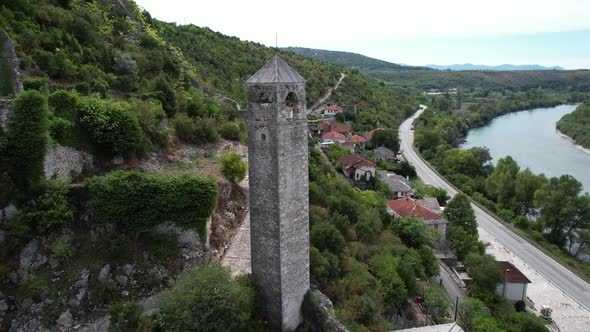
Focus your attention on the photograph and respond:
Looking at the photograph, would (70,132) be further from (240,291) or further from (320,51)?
(320,51)

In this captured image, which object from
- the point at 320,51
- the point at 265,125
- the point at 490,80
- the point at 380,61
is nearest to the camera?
the point at 265,125

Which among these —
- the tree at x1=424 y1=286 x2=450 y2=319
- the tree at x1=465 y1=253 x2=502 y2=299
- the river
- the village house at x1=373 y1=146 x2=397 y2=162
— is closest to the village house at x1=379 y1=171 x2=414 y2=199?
the village house at x1=373 y1=146 x2=397 y2=162

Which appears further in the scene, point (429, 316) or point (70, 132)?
point (429, 316)

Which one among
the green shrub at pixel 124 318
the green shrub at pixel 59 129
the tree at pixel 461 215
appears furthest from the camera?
the tree at pixel 461 215

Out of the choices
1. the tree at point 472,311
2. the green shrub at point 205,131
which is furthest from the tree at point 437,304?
the green shrub at point 205,131

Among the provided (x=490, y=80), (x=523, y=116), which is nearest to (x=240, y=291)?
(x=523, y=116)

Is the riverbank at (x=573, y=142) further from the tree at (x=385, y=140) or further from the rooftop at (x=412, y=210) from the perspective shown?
the rooftop at (x=412, y=210)
